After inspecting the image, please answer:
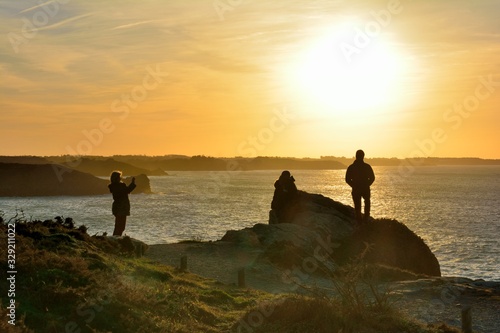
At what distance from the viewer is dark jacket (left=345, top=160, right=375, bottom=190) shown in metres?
22.2

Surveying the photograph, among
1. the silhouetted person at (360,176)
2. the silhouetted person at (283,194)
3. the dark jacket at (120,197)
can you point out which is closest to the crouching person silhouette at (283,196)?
the silhouetted person at (283,194)

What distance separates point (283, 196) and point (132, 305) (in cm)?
1517

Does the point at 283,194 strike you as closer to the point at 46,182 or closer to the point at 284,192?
the point at 284,192

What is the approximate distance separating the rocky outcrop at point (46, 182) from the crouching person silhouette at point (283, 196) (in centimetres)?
11079

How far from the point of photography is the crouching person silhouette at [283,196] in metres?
26.9

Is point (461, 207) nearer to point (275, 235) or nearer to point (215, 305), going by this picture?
point (275, 235)

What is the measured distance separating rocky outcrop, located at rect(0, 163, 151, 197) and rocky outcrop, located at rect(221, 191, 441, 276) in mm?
113059

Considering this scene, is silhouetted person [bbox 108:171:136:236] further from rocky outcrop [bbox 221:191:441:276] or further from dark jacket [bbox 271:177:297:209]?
dark jacket [bbox 271:177:297:209]

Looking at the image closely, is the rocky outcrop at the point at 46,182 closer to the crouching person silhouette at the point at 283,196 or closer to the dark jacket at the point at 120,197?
the crouching person silhouette at the point at 283,196

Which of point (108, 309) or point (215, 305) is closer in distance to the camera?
point (108, 309)

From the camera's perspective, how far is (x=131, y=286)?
14180 mm

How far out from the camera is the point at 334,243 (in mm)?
24969

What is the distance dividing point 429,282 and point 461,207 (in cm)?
8375

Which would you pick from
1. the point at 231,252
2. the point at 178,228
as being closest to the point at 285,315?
the point at 231,252
